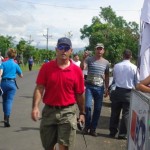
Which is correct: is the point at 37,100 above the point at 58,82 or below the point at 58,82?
below

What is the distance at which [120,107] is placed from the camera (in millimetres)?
8711

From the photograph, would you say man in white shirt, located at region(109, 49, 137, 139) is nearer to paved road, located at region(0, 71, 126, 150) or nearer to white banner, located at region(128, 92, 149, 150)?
paved road, located at region(0, 71, 126, 150)

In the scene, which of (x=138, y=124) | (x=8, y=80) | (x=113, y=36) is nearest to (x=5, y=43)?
(x=113, y=36)

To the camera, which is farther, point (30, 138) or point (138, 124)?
point (30, 138)

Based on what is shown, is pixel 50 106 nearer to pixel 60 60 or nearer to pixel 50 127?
pixel 50 127

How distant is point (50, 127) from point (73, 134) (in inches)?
12.5

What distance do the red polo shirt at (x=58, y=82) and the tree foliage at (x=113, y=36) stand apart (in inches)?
658

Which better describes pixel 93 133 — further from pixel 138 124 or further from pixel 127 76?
pixel 138 124

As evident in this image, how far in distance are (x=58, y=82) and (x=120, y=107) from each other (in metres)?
3.58

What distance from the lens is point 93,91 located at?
8516 millimetres

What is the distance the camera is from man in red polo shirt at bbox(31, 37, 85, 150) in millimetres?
5379

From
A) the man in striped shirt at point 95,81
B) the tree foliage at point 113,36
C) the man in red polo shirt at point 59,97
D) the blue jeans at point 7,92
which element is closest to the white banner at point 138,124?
the man in red polo shirt at point 59,97

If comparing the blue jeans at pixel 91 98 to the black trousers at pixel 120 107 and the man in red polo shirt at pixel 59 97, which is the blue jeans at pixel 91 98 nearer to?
the black trousers at pixel 120 107

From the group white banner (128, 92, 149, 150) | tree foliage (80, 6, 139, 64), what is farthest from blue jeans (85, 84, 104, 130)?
tree foliage (80, 6, 139, 64)
